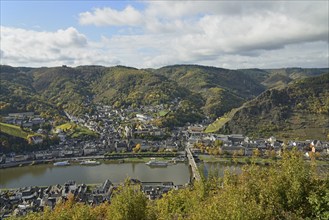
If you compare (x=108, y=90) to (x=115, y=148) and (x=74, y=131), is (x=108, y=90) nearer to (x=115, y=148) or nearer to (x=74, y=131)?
(x=74, y=131)

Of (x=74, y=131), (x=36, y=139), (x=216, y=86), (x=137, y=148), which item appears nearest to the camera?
(x=137, y=148)

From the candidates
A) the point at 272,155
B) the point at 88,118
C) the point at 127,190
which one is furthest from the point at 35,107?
the point at 127,190

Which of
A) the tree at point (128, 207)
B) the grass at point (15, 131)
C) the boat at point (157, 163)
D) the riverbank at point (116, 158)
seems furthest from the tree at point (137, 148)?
the tree at point (128, 207)

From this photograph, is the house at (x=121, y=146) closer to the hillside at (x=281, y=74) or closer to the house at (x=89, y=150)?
the house at (x=89, y=150)

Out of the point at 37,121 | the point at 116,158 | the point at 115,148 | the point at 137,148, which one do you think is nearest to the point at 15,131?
the point at 37,121

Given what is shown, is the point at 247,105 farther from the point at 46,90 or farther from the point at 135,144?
the point at 46,90

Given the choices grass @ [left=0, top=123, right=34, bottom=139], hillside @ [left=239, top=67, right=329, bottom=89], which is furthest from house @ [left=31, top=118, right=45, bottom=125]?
hillside @ [left=239, top=67, right=329, bottom=89]
